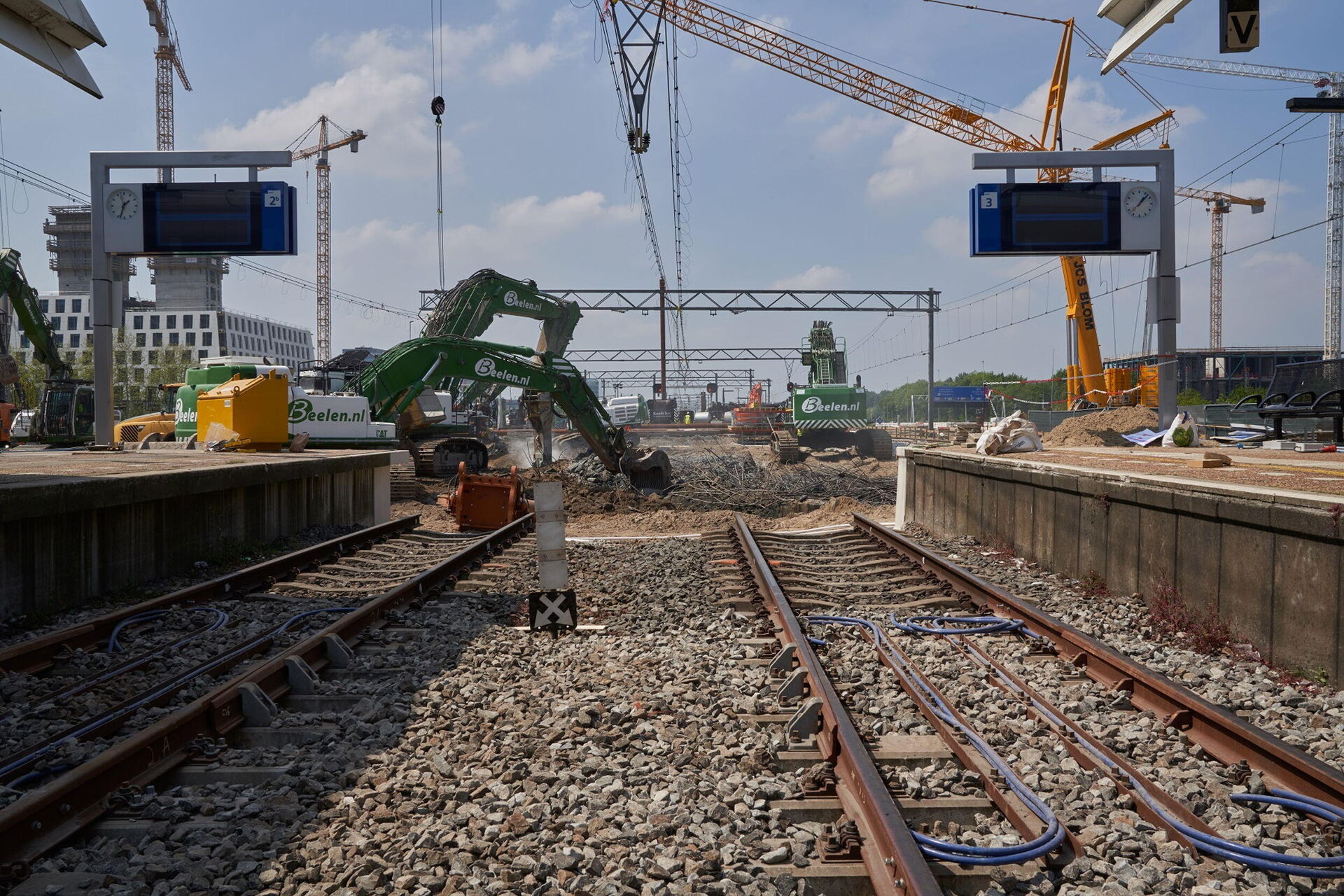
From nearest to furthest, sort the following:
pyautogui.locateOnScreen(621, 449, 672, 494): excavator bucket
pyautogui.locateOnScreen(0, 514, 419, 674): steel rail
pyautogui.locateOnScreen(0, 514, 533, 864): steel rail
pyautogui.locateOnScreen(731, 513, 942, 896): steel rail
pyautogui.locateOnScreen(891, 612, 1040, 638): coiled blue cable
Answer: pyautogui.locateOnScreen(731, 513, 942, 896): steel rail → pyautogui.locateOnScreen(0, 514, 533, 864): steel rail → pyautogui.locateOnScreen(0, 514, 419, 674): steel rail → pyautogui.locateOnScreen(891, 612, 1040, 638): coiled blue cable → pyautogui.locateOnScreen(621, 449, 672, 494): excavator bucket

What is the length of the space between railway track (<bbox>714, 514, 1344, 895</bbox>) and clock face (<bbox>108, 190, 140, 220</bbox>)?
15355 mm

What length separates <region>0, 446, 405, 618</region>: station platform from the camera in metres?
7.49

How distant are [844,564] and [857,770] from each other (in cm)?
679

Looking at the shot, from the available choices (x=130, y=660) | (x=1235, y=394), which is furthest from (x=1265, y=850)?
(x=1235, y=394)

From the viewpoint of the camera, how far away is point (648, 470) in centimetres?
2084

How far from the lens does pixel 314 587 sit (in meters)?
9.01

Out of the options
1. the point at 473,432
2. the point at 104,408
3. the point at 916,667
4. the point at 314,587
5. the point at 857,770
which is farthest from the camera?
the point at 473,432

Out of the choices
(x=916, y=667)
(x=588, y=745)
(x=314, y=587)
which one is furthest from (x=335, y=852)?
(x=314, y=587)

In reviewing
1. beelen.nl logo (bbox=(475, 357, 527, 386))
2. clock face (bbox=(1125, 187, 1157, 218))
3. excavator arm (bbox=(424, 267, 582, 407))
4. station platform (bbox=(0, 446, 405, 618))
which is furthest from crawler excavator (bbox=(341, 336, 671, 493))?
clock face (bbox=(1125, 187, 1157, 218))

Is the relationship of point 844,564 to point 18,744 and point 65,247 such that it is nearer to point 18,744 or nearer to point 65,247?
point 18,744

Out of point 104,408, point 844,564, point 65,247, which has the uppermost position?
point 65,247

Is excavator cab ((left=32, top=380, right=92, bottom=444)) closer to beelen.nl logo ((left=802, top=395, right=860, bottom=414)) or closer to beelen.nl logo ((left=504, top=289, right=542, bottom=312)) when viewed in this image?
beelen.nl logo ((left=504, top=289, right=542, bottom=312))

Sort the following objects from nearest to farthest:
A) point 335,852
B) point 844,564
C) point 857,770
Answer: point 335,852 → point 857,770 → point 844,564

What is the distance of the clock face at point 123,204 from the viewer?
17203mm
